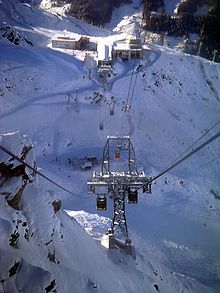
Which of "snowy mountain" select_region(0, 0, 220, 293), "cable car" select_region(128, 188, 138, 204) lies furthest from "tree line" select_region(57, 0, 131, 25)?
"cable car" select_region(128, 188, 138, 204)

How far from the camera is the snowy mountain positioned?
14.8 m

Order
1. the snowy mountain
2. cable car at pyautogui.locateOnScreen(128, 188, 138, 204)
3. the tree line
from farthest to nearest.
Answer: the tree line, cable car at pyautogui.locateOnScreen(128, 188, 138, 204), the snowy mountain

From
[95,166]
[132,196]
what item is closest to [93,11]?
[95,166]

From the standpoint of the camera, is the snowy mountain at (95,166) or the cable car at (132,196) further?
the cable car at (132,196)

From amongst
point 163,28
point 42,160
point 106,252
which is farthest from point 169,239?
point 163,28

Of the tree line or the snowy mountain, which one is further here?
the tree line

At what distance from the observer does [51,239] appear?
52.0ft

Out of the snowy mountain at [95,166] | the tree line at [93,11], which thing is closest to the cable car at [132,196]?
the snowy mountain at [95,166]

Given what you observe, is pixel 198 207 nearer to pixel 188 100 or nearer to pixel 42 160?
pixel 42 160

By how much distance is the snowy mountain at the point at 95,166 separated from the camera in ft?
48.6

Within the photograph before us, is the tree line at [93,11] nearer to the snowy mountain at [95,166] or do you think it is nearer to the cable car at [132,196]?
the snowy mountain at [95,166]

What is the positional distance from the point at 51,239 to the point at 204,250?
15330 millimetres

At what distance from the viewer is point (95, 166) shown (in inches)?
1319

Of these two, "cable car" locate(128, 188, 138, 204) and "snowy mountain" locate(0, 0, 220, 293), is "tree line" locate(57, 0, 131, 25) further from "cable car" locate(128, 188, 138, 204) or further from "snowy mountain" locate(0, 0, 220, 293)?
"cable car" locate(128, 188, 138, 204)
